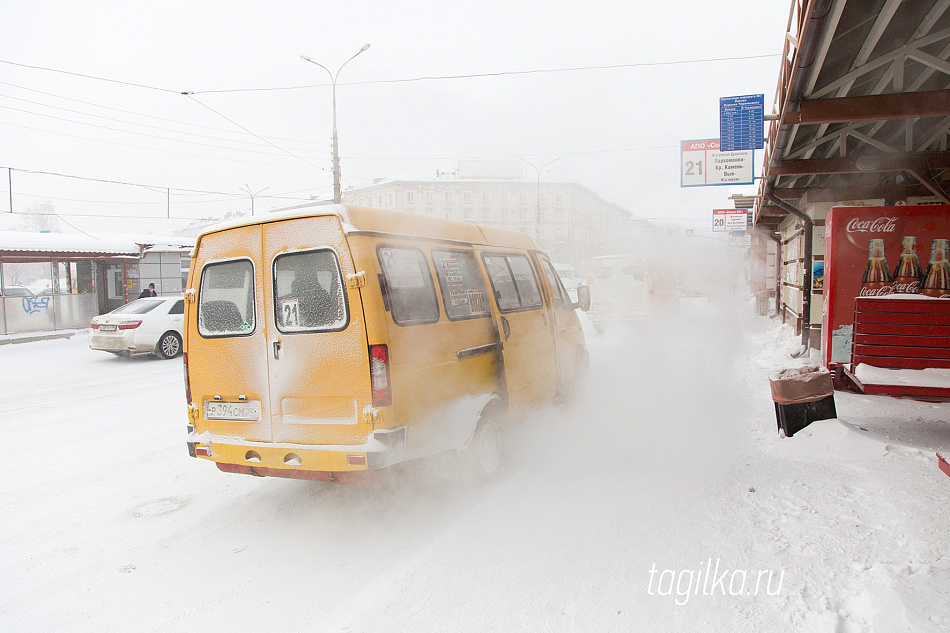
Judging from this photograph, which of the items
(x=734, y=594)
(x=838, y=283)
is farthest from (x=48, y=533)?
(x=838, y=283)

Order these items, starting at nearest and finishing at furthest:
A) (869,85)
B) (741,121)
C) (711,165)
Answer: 1. (869,85)
2. (741,121)
3. (711,165)

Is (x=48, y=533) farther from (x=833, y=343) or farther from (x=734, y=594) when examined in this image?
(x=833, y=343)

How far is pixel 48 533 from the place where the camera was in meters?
3.93

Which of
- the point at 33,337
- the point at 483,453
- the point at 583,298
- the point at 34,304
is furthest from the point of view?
the point at 34,304

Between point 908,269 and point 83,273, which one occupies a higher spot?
point 83,273

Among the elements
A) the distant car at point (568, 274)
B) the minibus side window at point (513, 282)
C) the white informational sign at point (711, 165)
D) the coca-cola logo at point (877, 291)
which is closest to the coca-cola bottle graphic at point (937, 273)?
the coca-cola logo at point (877, 291)

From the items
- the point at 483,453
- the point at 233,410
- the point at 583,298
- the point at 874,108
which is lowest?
the point at 483,453

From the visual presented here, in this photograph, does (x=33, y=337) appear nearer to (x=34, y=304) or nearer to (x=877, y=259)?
(x=34, y=304)

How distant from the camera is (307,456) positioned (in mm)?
3627

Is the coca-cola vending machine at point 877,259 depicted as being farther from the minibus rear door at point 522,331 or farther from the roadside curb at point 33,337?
the roadside curb at point 33,337

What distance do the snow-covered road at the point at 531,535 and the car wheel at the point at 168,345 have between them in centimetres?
640

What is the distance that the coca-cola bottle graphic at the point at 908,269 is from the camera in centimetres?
613

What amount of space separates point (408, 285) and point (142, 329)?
10725mm

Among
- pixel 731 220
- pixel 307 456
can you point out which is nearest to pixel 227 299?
pixel 307 456
